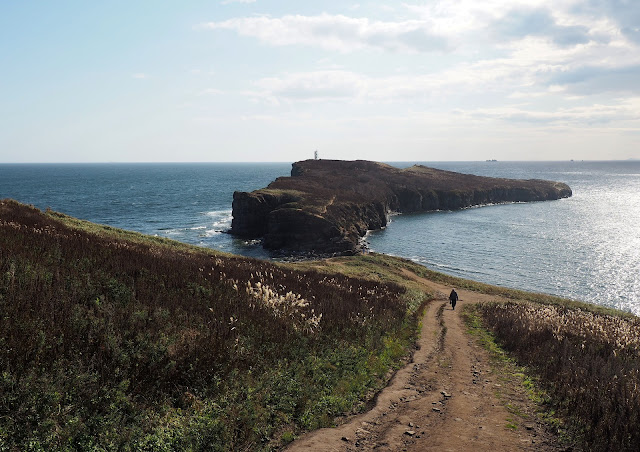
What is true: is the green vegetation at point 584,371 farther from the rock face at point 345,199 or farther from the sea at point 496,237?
the rock face at point 345,199

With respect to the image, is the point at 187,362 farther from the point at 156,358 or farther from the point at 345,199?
the point at 345,199

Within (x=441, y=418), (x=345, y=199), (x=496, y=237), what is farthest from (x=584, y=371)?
(x=345, y=199)

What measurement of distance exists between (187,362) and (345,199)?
3326 inches

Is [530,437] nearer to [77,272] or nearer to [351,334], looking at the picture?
[351,334]

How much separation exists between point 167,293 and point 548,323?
18912 mm

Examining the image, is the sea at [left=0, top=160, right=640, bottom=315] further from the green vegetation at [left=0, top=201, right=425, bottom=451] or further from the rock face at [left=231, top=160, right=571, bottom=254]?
the green vegetation at [left=0, top=201, right=425, bottom=451]

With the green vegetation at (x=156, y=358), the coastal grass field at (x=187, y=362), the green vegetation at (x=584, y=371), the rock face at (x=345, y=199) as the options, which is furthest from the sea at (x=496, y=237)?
the green vegetation at (x=156, y=358)

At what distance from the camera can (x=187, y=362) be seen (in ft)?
29.2

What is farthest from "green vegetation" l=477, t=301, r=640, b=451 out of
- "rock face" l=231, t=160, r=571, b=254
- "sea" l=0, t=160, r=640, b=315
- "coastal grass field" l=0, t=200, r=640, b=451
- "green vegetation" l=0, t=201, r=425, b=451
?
"rock face" l=231, t=160, r=571, b=254

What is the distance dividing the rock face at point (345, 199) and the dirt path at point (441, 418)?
48.7 meters

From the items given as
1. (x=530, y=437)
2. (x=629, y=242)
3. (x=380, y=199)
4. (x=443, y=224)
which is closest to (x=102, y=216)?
(x=380, y=199)

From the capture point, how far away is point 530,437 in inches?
352

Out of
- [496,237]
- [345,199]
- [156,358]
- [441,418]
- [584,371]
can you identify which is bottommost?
[496,237]

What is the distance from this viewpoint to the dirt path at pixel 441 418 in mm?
8242
